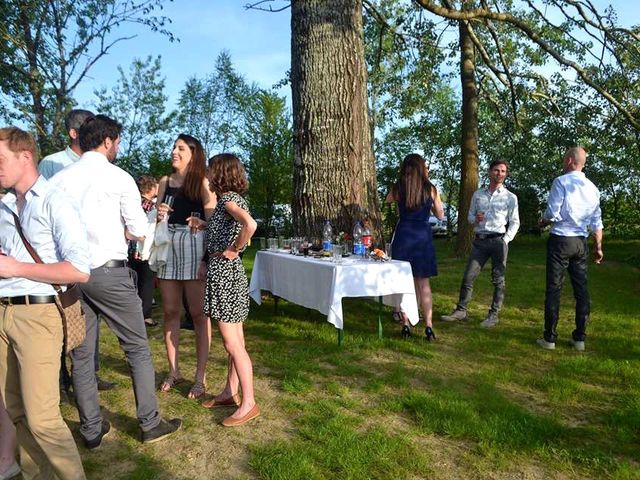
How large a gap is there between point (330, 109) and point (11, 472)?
4685 mm

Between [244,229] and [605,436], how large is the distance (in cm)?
259

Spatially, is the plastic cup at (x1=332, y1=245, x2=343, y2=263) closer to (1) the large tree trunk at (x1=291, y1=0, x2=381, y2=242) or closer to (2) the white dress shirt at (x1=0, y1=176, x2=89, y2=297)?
(1) the large tree trunk at (x1=291, y1=0, x2=381, y2=242)

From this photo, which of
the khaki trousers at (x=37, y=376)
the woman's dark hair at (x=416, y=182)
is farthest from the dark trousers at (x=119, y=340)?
the woman's dark hair at (x=416, y=182)

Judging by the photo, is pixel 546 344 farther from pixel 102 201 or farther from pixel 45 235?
pixel 45 235

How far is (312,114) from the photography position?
5887 millimetres

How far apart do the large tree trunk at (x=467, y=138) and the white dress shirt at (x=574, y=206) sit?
716 cm

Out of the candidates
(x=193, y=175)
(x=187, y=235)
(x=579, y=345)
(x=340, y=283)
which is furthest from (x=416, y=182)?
(x=187, y=235)

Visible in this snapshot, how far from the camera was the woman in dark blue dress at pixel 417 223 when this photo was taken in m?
5.06

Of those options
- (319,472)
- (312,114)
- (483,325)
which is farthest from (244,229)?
(483,325)

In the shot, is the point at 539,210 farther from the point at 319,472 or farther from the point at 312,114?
the point at 319,472

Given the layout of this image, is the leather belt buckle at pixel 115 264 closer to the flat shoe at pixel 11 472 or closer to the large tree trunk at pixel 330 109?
the flat shoe at pixel 11 472

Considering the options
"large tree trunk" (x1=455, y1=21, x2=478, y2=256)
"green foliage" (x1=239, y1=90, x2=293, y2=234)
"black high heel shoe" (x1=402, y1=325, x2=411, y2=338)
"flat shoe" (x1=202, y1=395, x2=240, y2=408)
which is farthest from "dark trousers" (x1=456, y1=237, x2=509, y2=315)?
"green foliage" (x1=239, y1=90, x2=293, y2=234)

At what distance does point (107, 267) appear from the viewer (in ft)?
8.74

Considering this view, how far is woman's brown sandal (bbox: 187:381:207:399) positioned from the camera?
3594mm
